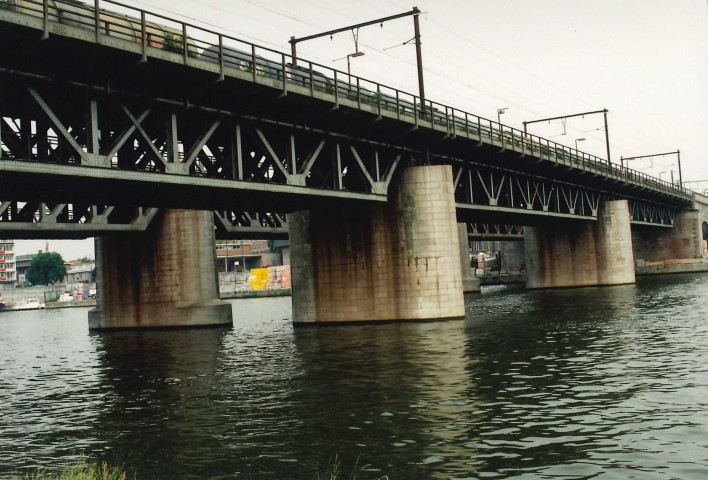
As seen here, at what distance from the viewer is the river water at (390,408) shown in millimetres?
11859

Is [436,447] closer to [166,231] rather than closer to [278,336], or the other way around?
[278,336]

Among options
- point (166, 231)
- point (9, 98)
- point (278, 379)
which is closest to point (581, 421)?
point (278, 379)

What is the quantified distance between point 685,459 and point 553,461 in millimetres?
1912

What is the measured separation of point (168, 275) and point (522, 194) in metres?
27.1

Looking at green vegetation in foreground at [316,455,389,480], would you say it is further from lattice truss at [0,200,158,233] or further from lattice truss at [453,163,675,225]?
lattice truss at [453,163,675,225]

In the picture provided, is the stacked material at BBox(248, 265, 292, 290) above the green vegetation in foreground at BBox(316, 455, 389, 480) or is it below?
above

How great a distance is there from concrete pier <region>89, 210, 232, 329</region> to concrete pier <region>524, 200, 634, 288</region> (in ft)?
143

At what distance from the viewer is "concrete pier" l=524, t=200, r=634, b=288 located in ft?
268

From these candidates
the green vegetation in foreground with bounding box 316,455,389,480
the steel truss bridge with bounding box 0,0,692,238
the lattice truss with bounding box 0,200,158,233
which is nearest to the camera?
the green vegetation in foreground with bounding box 316,455,389,480

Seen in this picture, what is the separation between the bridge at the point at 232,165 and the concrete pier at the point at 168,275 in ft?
0.46

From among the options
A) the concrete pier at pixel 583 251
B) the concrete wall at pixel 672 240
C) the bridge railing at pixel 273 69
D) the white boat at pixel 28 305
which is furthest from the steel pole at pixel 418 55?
the white boat at pixel 28 305

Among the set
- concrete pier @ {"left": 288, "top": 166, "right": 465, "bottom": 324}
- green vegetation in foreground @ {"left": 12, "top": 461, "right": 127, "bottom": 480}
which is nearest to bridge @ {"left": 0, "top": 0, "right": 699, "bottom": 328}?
concrete pier @ {"left": 288, "top": 166, "right": 465, "bottom": 324}

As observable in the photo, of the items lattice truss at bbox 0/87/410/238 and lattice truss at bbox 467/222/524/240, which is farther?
lattice truss at bbox 467/222/524/240

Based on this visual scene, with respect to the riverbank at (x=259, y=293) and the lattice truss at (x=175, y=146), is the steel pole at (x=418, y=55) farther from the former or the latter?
the riverbank at (x=259, y=293)
